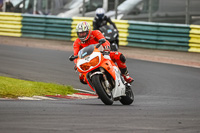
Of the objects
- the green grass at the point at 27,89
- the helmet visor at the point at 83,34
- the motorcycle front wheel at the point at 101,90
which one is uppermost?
the helmet visor at the point at 83,34

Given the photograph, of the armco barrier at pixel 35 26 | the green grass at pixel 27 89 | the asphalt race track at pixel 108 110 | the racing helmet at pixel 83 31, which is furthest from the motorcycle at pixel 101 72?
the armco barrier at pixel 35 26

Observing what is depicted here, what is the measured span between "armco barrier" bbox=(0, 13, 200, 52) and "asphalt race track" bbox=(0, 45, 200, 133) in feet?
14.5

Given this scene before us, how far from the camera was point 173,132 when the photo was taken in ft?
16.8

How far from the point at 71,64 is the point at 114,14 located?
5551 mm

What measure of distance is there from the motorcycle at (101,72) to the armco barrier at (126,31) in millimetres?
9991

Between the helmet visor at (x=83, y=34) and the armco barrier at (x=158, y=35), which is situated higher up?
the helmet visor at (x=83, y=34)

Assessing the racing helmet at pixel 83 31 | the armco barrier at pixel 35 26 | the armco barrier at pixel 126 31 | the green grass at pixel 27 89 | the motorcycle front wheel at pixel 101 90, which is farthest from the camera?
the armco barrier at pixel 35 26

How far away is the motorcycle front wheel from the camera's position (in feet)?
24.6

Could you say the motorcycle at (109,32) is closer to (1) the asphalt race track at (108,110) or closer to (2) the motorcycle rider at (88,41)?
(1) the asphalt race track at (108,110)

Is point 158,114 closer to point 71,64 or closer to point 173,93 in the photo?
point 173,93

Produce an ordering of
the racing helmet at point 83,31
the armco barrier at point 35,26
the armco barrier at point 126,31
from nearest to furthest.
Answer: the racing helmet at point 83,31 → the armco barrier at point 126,31 → the armco barrier at point 35,26

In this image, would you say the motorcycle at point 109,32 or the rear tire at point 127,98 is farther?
the motorcycle at point 109,32

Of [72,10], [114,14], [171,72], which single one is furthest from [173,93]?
[72,10]

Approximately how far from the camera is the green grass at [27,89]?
29.5 ft
